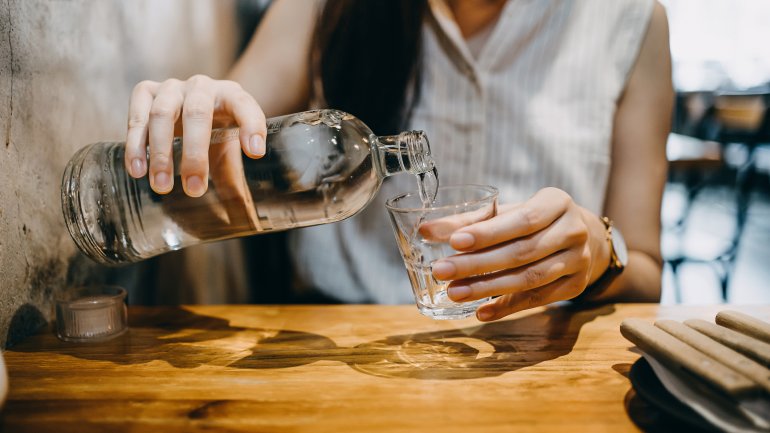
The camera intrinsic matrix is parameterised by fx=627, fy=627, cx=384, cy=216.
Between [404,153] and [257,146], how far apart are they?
0.18 meters

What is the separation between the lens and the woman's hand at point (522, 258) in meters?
0.69

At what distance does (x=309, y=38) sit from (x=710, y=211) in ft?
15.3

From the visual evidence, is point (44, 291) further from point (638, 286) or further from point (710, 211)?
point (710, 211)

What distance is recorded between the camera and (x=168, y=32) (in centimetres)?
124

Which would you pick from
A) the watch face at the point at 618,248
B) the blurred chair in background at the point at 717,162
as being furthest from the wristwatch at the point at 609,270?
the blurred chair in background at the point at 717,162

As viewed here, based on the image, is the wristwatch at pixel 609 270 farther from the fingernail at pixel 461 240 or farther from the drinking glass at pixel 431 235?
the fingernail at pixel 461 240

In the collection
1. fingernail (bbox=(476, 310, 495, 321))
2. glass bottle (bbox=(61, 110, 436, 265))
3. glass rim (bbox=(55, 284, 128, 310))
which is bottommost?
fingernail (bbox=(476, 310, 495, 321))

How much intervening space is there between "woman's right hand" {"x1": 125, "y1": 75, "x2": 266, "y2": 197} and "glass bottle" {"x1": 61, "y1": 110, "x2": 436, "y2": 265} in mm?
43

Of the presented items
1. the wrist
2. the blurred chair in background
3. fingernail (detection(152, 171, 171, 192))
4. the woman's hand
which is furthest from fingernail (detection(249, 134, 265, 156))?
the blurred chair in background

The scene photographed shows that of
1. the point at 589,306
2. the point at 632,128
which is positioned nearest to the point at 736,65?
the point at 632,128

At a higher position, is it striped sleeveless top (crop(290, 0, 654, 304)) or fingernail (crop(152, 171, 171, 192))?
striped sleeveless top (crop(290, 0, 654, 304))

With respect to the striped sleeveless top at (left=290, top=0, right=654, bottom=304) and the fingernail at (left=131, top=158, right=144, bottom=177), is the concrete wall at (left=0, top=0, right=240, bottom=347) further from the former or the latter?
the striped sleeveless top at (left=290, top=0, right=654, bottom=304)

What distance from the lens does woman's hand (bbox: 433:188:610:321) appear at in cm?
69

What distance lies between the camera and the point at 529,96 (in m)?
1.29
